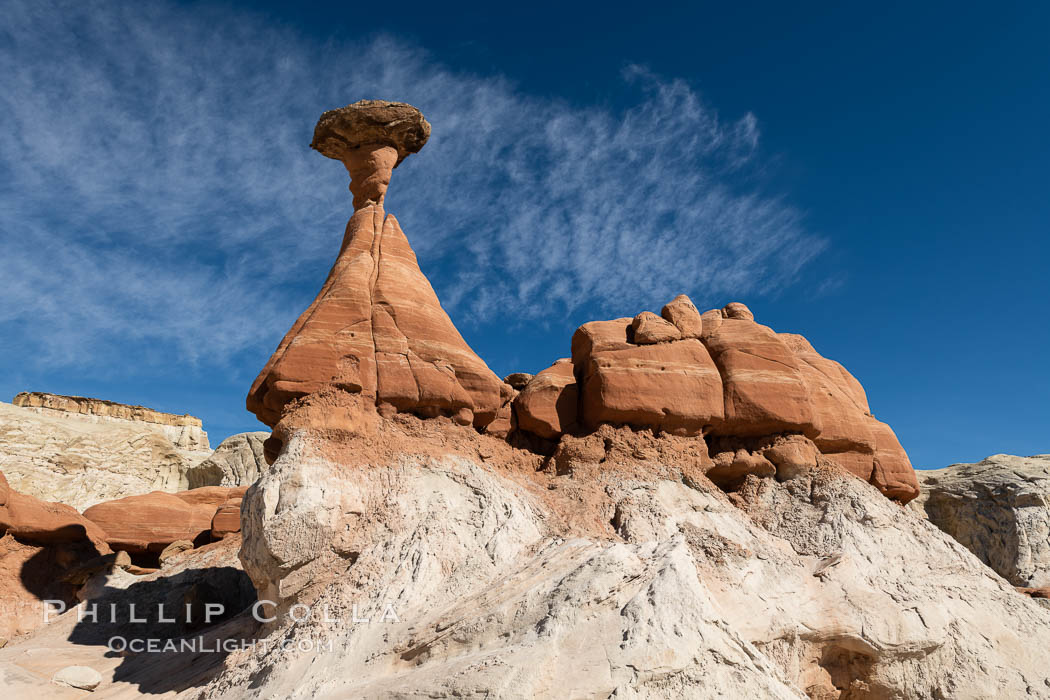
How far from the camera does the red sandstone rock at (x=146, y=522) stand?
58.0 ft

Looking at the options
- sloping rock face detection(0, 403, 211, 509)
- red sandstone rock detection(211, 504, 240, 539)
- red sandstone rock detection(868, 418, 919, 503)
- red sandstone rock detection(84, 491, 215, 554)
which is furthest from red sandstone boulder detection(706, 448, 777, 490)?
sloping rock face detection(0, 403, 211, 509)

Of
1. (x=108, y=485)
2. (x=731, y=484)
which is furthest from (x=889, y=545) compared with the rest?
(x=108, y=485)

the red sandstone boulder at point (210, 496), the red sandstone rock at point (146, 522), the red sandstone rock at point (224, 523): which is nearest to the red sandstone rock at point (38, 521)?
the red sandstone rock at point (146, 522)

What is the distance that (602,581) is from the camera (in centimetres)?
761

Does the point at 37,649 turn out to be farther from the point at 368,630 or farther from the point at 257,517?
the point at 368,630

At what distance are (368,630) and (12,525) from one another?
11.1m

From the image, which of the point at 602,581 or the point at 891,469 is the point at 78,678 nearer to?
the point at 602,581

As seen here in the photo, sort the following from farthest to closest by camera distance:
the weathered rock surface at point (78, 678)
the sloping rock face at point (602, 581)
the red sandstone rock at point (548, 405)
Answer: the red sandstone rock at point (548, 405) → the weathered rock surface at point (78, 678) → the sloping rock face at point (602, 581)

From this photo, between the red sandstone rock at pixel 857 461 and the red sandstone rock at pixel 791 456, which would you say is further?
the red sandstone rock at pixel 857 461

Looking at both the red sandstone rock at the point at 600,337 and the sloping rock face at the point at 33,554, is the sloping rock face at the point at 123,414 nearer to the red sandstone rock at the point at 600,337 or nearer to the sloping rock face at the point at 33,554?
the sloping rock face at the point at 33,554

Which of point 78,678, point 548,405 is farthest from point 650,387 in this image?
point 78,678

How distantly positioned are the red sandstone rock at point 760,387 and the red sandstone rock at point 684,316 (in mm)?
434

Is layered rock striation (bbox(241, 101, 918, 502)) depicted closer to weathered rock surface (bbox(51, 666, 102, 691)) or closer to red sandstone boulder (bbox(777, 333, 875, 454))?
red sandstone boulder (bbox(777, 333, 875, 454))

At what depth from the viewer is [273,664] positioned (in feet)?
26.8
